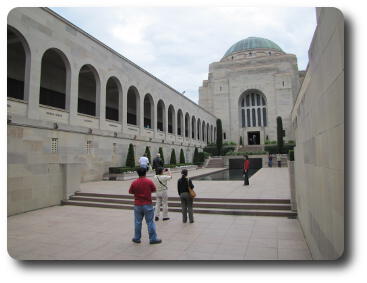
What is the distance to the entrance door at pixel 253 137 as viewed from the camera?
179 feet

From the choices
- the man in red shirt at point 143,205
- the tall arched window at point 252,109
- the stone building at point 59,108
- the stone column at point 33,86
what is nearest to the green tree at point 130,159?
the stone building at point 59,108

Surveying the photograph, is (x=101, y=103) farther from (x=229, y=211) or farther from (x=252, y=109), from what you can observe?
(x=252, y=109)

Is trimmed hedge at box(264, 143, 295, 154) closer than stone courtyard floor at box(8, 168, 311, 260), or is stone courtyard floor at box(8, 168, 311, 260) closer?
stone courtyard floor at box(8, 168, 311, 260)

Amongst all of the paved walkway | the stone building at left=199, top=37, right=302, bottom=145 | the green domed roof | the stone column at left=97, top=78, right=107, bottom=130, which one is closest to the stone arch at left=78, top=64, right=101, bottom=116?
the stone column at left=97, top=78, right=107, bottom=130

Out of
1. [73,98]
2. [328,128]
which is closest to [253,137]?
[73,98]

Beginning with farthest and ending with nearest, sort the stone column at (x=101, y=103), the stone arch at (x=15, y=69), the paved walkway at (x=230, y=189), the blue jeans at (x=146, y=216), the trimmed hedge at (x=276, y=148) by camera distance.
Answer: the trimmed hedge at (x=276, y=148), the stone column at (x=101, y=103), the stone arch at (x=15, y=69), the paved walkway at (x=230, y=189), the blue jeans at (x=146, y=216)

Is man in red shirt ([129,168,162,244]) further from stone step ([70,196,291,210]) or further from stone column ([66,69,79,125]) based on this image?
stone column ([66,69,79,125])

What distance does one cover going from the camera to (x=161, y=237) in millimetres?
6266

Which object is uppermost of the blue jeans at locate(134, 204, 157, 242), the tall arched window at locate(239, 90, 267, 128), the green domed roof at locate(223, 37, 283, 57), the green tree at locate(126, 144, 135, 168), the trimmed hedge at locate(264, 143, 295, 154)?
the green domed roof at locate(223, 37, 283, 57)

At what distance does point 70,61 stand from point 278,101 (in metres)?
44.8

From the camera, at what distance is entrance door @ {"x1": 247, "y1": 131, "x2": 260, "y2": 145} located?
5444cm

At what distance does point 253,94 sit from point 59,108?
46.6m

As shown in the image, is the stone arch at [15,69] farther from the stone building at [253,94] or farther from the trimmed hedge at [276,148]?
the stone building at [253,94]

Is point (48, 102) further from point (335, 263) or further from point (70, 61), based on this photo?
point (335, 263)
